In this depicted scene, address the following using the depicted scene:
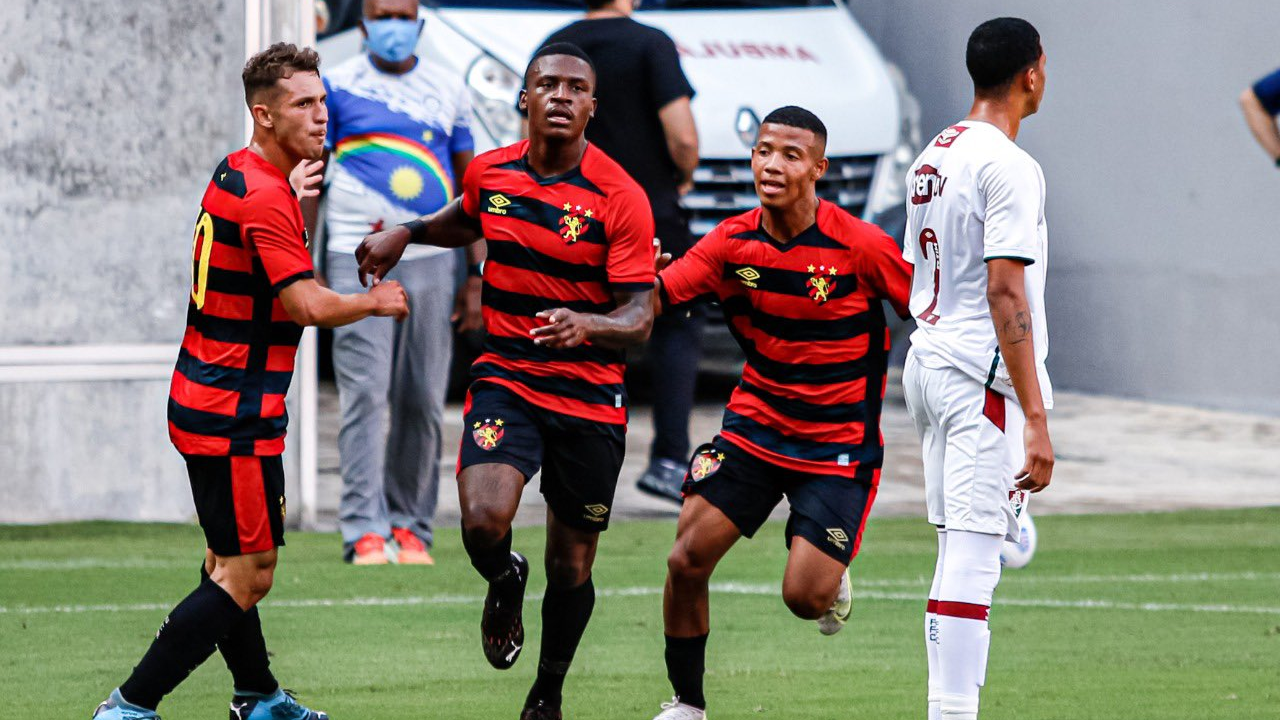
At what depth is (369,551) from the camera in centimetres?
864

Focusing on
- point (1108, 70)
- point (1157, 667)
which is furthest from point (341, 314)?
point (1108, 70)

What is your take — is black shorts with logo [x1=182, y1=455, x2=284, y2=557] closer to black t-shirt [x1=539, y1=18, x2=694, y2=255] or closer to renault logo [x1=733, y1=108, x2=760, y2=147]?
black t-shirt [x1=539, y1=18, x2=694, y2=255]

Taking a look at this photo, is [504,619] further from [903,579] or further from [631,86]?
[631,86]

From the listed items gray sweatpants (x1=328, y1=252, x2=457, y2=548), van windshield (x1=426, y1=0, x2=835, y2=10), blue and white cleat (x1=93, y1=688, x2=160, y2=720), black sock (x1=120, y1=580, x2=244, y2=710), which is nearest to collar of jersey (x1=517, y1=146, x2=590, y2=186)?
black sock (x1=120, y1=580, x2=244, y2=710)

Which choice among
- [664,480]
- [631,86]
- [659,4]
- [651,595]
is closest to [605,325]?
[651,595]

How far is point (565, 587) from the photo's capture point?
618 cm

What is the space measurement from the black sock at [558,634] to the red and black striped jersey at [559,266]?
531 mm

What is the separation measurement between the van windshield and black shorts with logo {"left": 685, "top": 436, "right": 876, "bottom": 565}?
6391 millimetres

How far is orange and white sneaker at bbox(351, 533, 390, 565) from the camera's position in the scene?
8.63 m

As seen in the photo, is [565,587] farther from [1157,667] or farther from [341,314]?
[1157,667]

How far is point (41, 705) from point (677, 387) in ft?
13.9

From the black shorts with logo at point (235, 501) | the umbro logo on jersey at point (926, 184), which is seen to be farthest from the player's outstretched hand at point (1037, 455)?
the black shorts with logo at point (235, 501)

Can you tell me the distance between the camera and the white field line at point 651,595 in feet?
25.2

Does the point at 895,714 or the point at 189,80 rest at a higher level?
the point at 189,80
